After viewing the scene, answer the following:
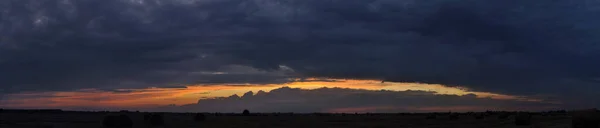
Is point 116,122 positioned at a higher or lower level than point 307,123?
lower

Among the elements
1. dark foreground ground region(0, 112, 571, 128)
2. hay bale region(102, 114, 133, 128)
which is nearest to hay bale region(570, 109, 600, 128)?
dark foreground ground region(0, 112, 571, 128)

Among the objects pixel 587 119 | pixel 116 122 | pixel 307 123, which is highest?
pixel 307 123

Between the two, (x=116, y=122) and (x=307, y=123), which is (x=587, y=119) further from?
(x=116, y=122)

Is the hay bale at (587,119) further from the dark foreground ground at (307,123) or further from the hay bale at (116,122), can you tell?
the hay bale at (116,122)

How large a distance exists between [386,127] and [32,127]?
110 feet

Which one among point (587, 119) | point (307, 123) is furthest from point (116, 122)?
point (587, 119)

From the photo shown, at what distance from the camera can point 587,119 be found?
117ft

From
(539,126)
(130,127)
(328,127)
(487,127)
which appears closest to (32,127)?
(130,127)

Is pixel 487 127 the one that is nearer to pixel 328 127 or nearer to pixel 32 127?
pixel 328 127

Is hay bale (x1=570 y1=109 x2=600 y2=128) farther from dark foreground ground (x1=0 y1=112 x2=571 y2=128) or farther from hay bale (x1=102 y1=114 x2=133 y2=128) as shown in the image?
hay bale (x1=102 y1=114 x2=133 y2=128)

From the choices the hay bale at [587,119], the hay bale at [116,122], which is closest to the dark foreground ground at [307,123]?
the hay bale at [116,122]

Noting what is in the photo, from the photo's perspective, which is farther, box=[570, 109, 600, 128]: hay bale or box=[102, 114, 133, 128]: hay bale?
box=[102, 114, 133, 128]: hay bale

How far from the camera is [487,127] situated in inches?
2025

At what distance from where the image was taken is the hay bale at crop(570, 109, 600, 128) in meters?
35.2
